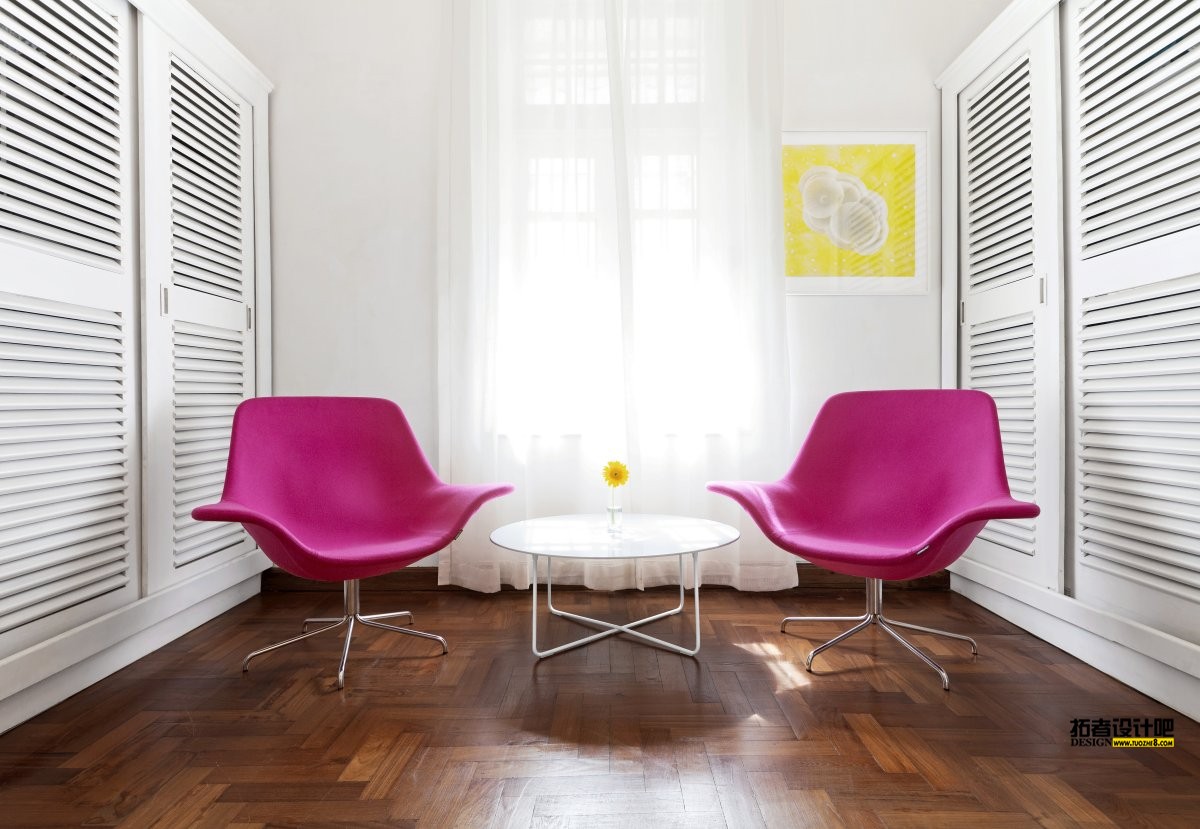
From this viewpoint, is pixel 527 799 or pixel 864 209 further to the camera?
pixel 864 209

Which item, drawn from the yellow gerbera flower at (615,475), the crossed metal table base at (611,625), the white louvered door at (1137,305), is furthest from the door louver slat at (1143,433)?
the yellow gerbera flower at (615,475)

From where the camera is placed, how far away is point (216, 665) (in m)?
2.15

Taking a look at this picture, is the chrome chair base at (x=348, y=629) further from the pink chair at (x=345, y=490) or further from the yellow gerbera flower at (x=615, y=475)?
the yellow gerbera flower at (x=615, y=475)

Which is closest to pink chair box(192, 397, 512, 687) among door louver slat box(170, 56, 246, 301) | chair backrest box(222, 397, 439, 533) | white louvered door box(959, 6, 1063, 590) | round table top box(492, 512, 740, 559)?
chair backrest box(222, 397, 439, 533)

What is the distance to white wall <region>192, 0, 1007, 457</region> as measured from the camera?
10.0ft

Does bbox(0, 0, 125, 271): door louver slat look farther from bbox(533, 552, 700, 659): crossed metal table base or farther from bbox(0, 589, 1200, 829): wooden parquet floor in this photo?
bbox(533, 552, 700, 659): crossed metal table base

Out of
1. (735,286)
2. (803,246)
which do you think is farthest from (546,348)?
(803,246)

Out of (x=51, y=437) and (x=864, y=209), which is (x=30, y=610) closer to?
(x=51, y=437)

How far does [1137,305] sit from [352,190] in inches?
122

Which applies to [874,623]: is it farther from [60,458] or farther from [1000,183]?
[60,458]

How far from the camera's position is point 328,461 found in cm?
246

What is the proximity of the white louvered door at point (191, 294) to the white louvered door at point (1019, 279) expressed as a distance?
3147 mm

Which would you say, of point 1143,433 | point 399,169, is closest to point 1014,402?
point 1143,433

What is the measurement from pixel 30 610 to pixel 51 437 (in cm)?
48
